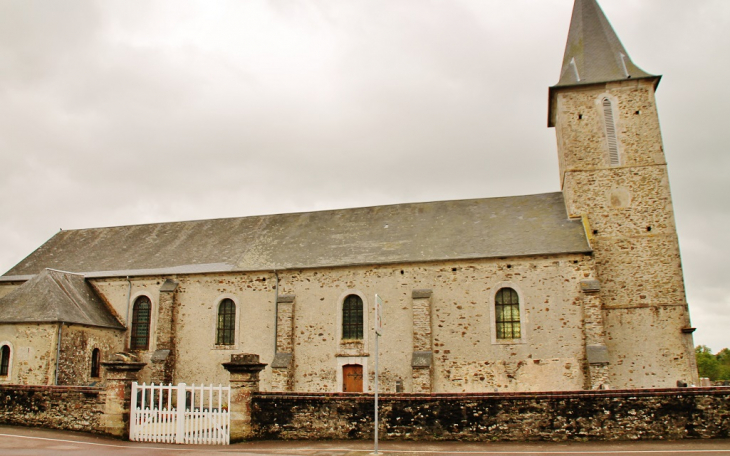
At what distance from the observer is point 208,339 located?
22.4 metres

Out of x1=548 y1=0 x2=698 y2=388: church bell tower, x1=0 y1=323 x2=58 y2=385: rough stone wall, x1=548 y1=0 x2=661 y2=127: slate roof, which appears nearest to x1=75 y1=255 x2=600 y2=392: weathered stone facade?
x1=548 y1=0 x2=698 y2=388: church bell tower

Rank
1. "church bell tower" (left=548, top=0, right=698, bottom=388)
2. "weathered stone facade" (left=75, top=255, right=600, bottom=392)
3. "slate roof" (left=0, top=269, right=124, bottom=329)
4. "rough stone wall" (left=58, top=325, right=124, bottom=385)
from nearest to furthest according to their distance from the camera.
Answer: "weathered stone facade" (left=75, top=255, right=600, bottom=392) < "church bell tower" (left=548, top=0, right=698, bottom=388) < "rough stone wall" (left=58, top=325, right=124, bottom=385) < "slate roof" (left=0, top=269, right=124, bottom=329)

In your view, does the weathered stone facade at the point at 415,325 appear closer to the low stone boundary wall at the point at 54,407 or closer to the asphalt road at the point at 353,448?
the asphalt road at the point at 353,448

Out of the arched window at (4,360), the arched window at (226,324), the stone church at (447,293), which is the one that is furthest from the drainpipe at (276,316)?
the arched window at (4,360)

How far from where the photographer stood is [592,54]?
79.5 feet

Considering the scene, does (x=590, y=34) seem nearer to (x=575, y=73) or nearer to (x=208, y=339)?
(x=575, y=73)

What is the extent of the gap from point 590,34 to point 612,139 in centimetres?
563

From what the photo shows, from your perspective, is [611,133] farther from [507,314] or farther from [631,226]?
[507,314]

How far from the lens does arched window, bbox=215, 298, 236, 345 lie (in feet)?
73.7

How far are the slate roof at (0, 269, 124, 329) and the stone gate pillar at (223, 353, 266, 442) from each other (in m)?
11.4

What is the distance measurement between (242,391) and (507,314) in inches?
437

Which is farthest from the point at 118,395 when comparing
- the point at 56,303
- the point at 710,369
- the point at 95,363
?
the point at 710,369

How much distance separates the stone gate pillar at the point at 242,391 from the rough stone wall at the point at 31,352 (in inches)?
446

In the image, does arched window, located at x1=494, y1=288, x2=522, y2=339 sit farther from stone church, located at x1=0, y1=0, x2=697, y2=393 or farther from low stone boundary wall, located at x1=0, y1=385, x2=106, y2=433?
low stone boundary wall, located at x1=0, y1=385, x2=106, y2=433
